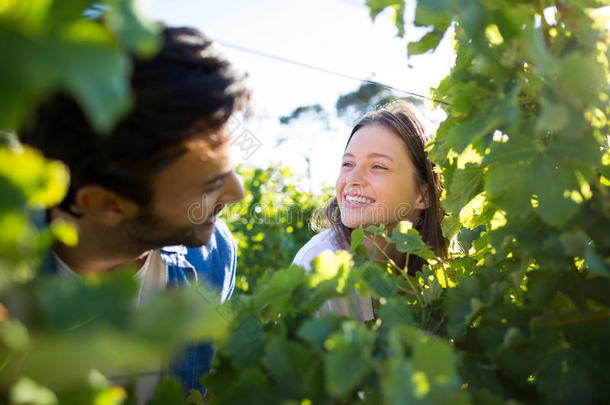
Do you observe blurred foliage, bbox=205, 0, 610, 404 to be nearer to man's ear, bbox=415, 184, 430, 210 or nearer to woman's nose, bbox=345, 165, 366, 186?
woman's nose, bbox=345, 165, 366, 186

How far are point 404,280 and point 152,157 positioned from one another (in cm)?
63

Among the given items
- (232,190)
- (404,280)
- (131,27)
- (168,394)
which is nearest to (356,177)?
(232,190)

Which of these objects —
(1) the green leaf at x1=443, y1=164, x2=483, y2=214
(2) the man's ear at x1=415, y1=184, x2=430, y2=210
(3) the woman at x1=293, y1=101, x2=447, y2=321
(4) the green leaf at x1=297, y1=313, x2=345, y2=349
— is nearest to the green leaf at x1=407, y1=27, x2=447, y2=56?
(1) the green leaf at x1=443, y1=164, x2=483, y2=214

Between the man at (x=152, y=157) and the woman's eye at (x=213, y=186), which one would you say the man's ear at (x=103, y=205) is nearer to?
the man at (x=152, y=157)

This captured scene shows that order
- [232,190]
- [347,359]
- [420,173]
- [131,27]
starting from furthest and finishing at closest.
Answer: [420,173], [232,190], [347,359], [131,27]

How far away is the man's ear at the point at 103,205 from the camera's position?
42.1 inches

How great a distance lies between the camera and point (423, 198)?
2609 mm

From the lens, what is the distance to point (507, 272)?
3.34 feet

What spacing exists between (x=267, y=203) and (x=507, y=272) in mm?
4552

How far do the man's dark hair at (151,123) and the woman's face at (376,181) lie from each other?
135 cm

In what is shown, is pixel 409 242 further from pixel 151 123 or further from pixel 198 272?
pixel 198 272

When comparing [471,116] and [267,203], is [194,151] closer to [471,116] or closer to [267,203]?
[471,116]

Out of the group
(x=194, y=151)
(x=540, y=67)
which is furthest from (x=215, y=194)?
(x=540, y=67)

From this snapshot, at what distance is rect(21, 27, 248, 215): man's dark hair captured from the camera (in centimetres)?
94
